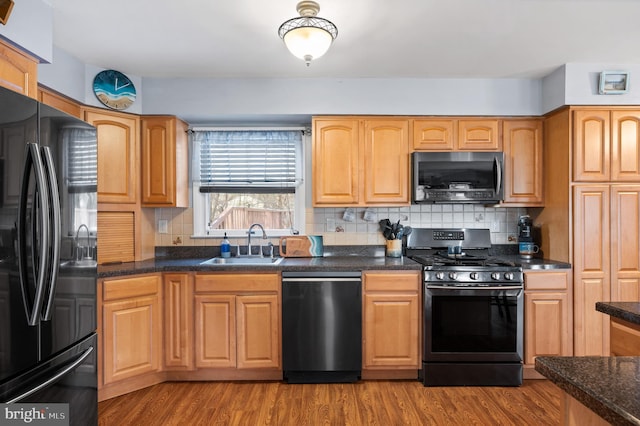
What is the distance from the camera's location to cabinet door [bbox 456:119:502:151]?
3232 mm

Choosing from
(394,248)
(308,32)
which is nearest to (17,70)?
(308,32)

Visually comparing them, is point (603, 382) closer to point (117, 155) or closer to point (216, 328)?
point (216, 328)

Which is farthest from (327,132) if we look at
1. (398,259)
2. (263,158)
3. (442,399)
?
(442,399)

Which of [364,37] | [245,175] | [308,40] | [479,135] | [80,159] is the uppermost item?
[364,37]

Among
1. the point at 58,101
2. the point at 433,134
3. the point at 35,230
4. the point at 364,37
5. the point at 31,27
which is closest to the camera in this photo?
the point at 35,230

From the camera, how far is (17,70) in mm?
1850

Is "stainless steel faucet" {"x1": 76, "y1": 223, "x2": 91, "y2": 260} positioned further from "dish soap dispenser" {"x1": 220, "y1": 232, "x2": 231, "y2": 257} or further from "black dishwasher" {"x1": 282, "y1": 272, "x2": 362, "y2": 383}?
"dish soap dispenser" {"x1": 220, "y1": 232, "x2": 231, "y2": 257}

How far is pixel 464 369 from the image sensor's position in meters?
2.83

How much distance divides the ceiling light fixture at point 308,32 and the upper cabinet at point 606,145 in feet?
7.09

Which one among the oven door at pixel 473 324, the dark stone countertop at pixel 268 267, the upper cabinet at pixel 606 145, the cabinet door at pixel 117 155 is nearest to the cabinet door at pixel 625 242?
the upper cabinet at pixel 606 145

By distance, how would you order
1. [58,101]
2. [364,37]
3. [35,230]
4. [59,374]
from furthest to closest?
1. [58,101]
2. [364,37]
3. [59,374]
4. [35,230]

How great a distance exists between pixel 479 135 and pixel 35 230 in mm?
3131

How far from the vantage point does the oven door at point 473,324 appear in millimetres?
2830

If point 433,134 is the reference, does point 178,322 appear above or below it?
below
